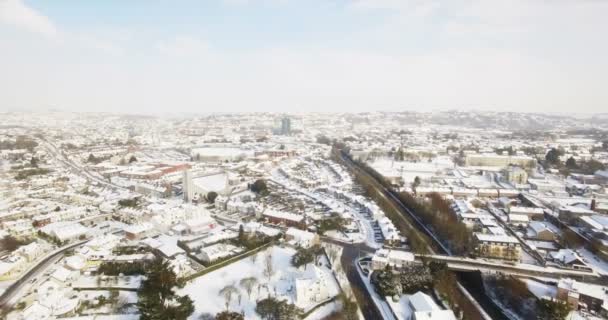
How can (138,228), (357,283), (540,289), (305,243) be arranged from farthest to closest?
(138,228), (305,243), (357,283), (540,289)

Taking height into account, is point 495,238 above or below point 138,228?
above

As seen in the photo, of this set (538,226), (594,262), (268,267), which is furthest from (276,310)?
(538,226)

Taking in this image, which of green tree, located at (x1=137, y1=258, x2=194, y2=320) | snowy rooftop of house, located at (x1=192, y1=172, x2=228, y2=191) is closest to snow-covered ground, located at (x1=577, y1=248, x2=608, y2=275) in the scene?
green tree, located at (x1=137, y1=258, x2=194, y2=320)

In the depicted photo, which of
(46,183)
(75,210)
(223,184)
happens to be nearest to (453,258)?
(223,184)

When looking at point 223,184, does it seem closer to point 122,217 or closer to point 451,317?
point 122,217

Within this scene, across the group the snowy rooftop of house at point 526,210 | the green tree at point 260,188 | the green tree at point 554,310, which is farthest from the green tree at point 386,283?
the green tree at point 260,188

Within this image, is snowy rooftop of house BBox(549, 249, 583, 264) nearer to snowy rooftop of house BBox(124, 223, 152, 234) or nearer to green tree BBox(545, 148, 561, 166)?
snowy rooftop of house BBox(124, 223, 152, 234)

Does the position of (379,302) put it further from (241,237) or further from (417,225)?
(417,225)

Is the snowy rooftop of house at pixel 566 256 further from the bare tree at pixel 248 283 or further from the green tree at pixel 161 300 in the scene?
the green tree at pixel 161 300
